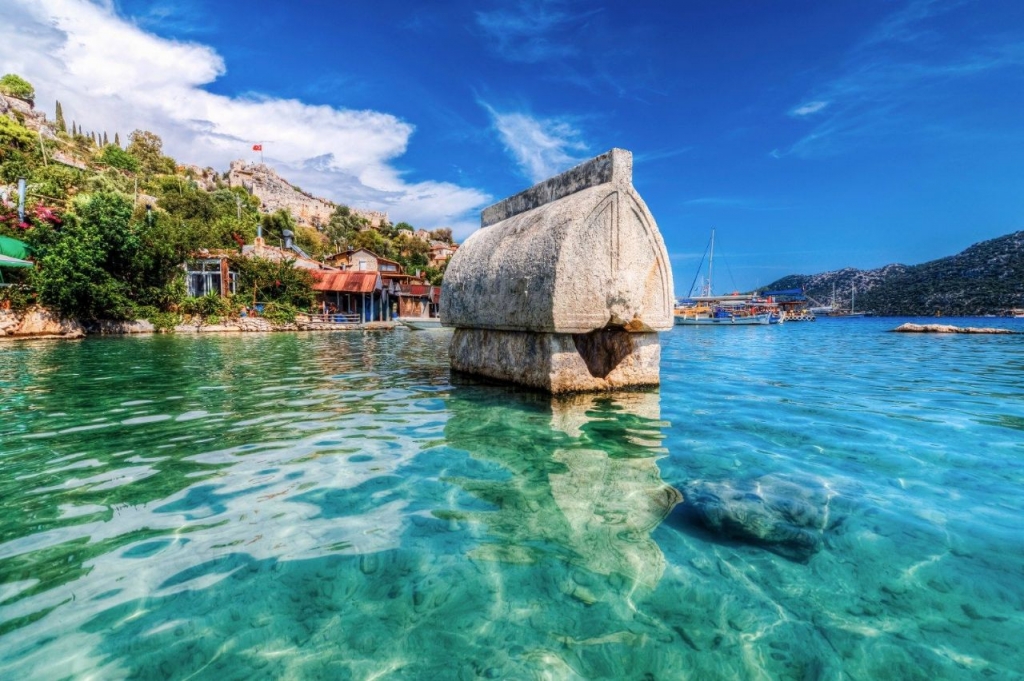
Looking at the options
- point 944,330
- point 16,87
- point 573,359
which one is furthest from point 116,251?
point 16,87

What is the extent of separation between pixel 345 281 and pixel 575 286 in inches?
1385

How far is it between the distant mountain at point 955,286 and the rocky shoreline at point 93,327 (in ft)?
312

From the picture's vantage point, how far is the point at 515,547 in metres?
2.15

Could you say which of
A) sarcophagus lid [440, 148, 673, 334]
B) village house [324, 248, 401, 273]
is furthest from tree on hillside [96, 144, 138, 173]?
sarcophagus lid [440, 148, 673, 334]

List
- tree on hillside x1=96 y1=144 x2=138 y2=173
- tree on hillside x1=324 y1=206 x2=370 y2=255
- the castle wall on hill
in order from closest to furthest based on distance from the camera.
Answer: tree on hillside x1=96 y1=144 x2=138 y2=173 → tree on hillside x1=324 y1=206 x2=370 y2=255 → the castle wall on hill

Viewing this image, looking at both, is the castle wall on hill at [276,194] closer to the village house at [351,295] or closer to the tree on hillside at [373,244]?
the tree on hillside at [373,244]

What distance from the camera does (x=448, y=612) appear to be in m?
1.73

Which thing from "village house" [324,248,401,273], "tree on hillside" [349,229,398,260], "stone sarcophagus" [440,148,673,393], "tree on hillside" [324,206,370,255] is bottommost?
"stone sarcophagus" [440,148,673,393]

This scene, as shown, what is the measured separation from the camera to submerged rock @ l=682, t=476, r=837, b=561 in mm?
2242

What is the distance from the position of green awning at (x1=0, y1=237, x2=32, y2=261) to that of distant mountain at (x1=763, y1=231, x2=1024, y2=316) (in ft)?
340

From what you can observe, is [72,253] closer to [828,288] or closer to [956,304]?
[956,304]

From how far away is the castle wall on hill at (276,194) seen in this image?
88938 millimetres

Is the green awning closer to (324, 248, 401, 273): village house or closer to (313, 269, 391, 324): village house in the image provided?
(313, 269, 391, 324): village house

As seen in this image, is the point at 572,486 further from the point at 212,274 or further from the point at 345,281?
the point at 345,281
